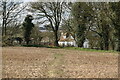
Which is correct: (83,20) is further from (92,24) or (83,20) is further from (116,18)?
(116,18)

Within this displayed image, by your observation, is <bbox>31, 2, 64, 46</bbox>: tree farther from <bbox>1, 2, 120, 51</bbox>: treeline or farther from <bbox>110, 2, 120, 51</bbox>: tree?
<bbox>110, 2, 120, 51</bbox>: tree

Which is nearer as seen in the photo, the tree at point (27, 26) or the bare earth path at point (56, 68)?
the bare earth path at point (56, 68)

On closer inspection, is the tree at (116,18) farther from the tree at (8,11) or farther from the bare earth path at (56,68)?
the tree at (8,11)

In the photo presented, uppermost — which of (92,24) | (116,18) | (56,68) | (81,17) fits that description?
(81,17)

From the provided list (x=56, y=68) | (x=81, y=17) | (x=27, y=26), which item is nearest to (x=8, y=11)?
(x=27, y=26)

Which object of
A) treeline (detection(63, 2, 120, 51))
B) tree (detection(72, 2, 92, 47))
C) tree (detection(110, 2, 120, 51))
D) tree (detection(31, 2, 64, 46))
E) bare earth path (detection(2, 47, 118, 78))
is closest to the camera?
bare earth path (detection(2, 47, 118, 78))

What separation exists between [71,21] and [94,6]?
400 centimetres

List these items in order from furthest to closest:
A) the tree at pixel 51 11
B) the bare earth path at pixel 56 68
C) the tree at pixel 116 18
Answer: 1. the tree at pixel 51 11
2. the tree at pixel 116 18
3. the bare earth path at pixel 56 68

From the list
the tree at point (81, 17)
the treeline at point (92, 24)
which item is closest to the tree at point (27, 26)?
the treeline at point (92, 24)

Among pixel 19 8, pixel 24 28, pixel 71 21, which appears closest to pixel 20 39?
pixel 24 28

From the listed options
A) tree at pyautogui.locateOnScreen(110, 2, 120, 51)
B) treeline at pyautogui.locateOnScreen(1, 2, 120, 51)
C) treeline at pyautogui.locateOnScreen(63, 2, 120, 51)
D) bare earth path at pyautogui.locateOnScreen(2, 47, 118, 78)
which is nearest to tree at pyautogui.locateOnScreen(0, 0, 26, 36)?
treeline at pyautogui.locateOnScreen(1, 2, 120, 51)

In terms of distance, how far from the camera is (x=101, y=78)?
20.9 ft

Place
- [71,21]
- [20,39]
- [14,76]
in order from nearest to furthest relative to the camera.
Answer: [14,76]
[71,21]
[20,39]

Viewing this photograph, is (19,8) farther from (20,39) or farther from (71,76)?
(71,76)
